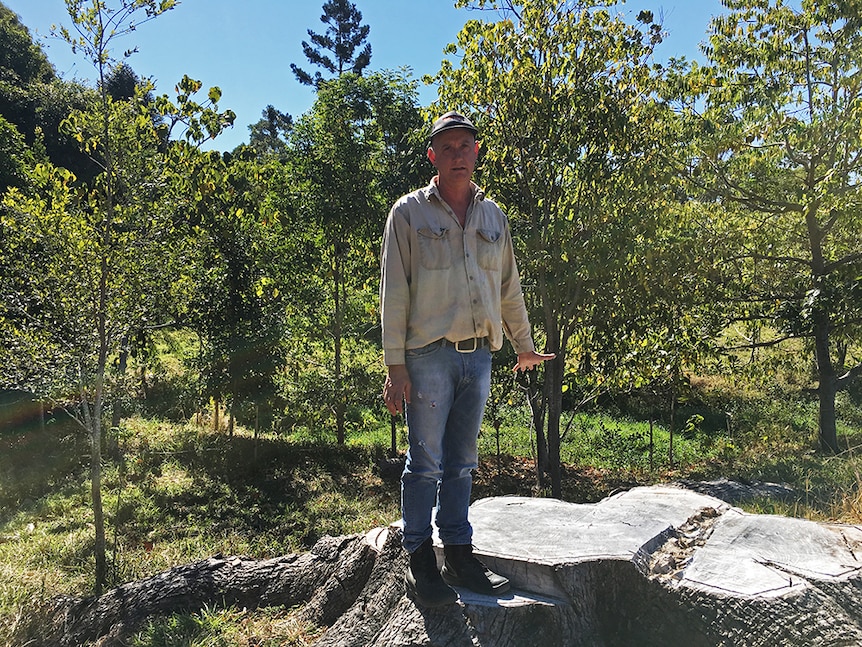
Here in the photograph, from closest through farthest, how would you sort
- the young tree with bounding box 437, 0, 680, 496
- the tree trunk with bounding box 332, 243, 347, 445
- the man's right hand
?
the man's right hand → the young tree with bounding box 437, 0, 680, 496 → the tree trunk with bounding box 332, 243, 347, 445

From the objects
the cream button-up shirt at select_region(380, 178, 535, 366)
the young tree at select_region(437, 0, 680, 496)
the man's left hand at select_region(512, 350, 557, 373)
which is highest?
the young tree at select_region(437, 0, 680, 496)

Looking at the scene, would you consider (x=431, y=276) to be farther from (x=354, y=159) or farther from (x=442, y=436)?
(x=354, y=159)

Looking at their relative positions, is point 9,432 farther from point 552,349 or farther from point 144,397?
point 552,349

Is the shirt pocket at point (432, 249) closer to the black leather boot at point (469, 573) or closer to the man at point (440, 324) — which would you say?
the man at point (440, 324)

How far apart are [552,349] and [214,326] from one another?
6.39m

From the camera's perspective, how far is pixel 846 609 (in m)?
2.51

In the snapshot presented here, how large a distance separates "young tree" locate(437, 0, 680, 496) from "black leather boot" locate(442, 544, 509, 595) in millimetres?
3881

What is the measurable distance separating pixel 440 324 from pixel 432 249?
333 millimetres

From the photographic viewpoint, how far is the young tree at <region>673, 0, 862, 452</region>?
7.86m

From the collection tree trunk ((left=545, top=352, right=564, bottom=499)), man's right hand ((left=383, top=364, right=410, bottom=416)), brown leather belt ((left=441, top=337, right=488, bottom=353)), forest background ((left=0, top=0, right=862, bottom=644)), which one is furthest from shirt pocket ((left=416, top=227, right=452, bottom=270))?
tree trunk ((left=545, top=352, right=564, bottom=499))

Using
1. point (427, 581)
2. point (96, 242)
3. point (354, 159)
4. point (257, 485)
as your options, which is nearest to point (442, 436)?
point (427, 581)

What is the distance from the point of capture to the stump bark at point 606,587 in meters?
2.54

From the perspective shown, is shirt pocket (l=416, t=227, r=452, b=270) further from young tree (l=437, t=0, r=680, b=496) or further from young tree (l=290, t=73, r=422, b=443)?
young tree (l=290, t=73, r=422, b=443)

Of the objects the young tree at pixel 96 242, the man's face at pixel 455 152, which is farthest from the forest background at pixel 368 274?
the man's face at pixel 455 152
